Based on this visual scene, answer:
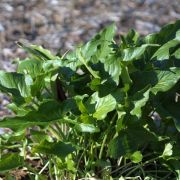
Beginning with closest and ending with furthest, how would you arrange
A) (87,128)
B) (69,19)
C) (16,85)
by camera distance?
(87,128), (16,85), (69,19)

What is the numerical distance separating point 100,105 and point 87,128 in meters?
0.12

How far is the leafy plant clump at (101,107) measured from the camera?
2.08 m

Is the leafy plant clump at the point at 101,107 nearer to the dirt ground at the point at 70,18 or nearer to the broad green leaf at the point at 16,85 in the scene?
the broad green leaf at the point at 16,85

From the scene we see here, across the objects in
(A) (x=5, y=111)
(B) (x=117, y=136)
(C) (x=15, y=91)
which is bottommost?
(A) (x=5, y=111)

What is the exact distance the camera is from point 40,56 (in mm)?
2271

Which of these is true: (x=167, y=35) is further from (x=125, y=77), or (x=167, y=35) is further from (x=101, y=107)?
(x=101, y=107)

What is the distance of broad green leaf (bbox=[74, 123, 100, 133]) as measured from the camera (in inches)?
80.2

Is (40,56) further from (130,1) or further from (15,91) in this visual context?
(130,1)

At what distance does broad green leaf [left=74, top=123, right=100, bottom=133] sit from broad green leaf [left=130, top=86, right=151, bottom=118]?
0.14m

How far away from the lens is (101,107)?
6.93 feet

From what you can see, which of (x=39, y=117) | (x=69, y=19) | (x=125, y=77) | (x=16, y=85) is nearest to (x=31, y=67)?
(x=16, y=85)

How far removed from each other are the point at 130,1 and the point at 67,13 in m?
0.47

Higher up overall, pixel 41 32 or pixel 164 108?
pixel 164 108

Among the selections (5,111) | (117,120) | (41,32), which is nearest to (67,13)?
(41,32)
